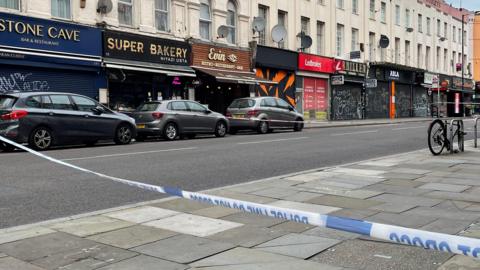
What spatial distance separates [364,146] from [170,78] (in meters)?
12.1

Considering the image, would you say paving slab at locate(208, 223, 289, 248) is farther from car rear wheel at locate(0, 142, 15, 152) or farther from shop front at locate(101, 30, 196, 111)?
shop front at locate(101, 30, 196, 111)

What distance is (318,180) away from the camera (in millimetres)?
8703

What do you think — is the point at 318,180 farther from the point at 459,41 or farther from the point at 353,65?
the point at 459,41

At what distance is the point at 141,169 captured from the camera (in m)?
10.1

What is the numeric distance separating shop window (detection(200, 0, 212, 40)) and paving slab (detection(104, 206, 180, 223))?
70.1ft

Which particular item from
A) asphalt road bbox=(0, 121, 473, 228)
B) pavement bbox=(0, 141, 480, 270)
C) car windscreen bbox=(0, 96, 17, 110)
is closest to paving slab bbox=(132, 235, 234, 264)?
pavement bbox=(0, 141, 480, 270)

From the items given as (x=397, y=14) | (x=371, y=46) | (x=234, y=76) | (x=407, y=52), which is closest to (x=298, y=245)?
(x=234, y=76)

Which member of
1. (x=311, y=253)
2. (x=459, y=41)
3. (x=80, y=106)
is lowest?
(x=311, y=253)

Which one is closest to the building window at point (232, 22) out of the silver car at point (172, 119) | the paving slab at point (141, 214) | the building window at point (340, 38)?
the silver car at point (172, 119)

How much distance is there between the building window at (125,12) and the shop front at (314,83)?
1280 cm

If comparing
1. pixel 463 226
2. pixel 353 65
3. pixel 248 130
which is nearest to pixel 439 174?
pixel 463 226

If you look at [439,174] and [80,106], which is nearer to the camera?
[439,174]

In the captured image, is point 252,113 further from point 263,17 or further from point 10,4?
point 263,17

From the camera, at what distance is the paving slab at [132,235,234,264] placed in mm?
4633
